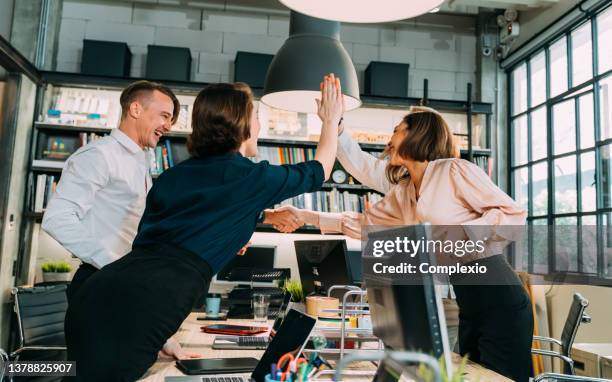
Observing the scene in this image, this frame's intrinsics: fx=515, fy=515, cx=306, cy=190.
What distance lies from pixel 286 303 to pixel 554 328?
279 cm

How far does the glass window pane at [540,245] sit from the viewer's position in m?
4.52

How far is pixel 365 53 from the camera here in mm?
5516

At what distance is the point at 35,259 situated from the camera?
4.54 metres

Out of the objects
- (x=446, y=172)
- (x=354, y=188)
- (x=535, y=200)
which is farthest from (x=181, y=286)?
(x=535, y=200)

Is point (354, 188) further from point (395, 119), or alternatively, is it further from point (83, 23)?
point (83, 23)

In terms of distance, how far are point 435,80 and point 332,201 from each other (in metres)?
1.95

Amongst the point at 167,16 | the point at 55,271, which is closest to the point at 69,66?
the point at 167,16

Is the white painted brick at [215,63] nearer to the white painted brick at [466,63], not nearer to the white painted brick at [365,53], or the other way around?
the white painted brick at [365,53]

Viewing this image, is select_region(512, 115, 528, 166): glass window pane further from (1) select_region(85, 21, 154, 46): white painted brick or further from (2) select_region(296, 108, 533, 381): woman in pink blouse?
(1) select_region(85, 21, 154, 46): white painted brick

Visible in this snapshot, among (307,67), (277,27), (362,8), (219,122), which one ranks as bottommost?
(219,122)

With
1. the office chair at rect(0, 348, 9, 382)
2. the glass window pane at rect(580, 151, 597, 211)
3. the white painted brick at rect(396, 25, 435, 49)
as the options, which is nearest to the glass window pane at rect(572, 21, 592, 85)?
the glass window pane at rect(580, 151, 597, 211)

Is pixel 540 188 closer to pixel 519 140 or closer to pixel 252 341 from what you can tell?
pixel 519 140

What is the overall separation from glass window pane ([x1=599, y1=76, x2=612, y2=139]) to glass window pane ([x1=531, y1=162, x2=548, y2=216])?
0.75 meters

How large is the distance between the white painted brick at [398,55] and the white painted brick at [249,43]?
1.13m
